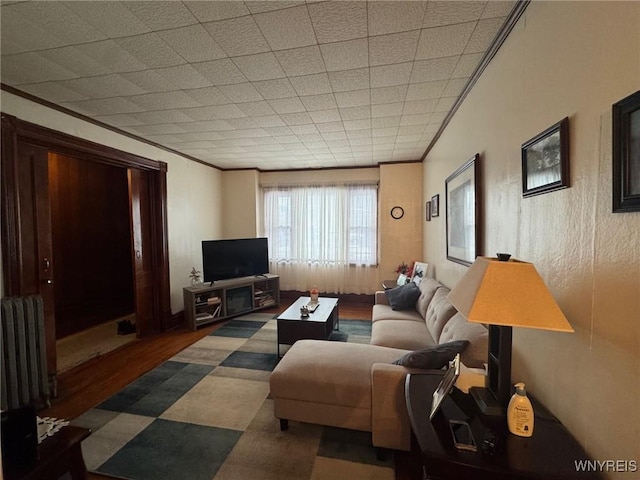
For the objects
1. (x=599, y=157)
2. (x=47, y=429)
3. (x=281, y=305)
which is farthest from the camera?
(x=281, y=305)

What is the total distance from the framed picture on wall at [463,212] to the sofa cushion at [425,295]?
40cm

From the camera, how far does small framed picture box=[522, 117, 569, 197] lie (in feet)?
3.89

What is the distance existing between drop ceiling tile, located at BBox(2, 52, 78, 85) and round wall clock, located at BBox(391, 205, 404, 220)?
14.0 feet

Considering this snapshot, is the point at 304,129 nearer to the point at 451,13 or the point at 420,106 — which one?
the point at 420,106

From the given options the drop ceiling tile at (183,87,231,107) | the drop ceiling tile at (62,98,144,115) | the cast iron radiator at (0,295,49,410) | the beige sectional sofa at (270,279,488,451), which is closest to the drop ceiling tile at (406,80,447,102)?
the drop ceiling tile at (183,87,231,107)

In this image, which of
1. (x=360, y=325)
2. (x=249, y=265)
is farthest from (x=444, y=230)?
(x=249, y=265)

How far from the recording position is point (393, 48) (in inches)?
73.3

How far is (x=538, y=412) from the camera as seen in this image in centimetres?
124

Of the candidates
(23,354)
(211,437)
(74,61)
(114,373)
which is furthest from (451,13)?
(114,373)

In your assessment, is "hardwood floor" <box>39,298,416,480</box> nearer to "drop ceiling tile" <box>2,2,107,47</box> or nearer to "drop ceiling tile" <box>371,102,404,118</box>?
"drop ceiling tile" <box>2,2,107,47</box>

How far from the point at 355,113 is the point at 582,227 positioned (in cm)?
227

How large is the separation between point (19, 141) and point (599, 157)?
3.75 m

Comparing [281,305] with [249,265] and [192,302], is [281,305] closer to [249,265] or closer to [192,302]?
[249,265]

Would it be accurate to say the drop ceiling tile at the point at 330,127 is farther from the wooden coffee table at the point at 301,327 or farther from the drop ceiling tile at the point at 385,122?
the wooden coffee table at the point at 301,327
